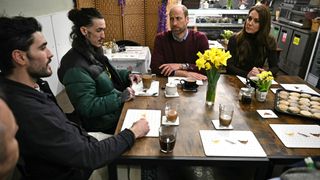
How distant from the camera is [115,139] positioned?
1154 millimetres

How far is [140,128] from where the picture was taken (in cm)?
125

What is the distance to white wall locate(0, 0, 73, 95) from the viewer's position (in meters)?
2.33

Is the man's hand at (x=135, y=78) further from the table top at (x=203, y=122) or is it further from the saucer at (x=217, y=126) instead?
the saucer at (x=217, y=126)

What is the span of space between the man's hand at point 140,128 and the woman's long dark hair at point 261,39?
154cm

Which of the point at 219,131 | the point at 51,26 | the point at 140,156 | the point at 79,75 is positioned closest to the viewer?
the point at 140,156

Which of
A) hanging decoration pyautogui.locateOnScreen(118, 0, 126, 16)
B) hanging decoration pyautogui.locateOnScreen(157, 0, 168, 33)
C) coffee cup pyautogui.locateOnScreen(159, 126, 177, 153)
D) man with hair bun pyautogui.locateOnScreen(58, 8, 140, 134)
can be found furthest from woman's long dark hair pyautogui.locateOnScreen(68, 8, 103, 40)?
hanging decoration pyautogui.locateOnScreen(157, 0, 168, 33)

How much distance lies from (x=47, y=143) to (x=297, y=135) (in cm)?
123

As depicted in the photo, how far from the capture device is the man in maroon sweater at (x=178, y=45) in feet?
7.65

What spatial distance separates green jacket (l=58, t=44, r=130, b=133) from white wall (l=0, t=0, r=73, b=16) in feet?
3.02

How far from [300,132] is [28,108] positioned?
1.35m

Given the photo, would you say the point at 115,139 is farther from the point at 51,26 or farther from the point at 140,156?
the point at 51,26

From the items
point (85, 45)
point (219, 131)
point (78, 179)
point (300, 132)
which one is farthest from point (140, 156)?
point (85, 45)

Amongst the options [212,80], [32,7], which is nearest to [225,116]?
[212,80]

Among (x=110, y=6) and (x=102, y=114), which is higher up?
(x=110, y=6)
